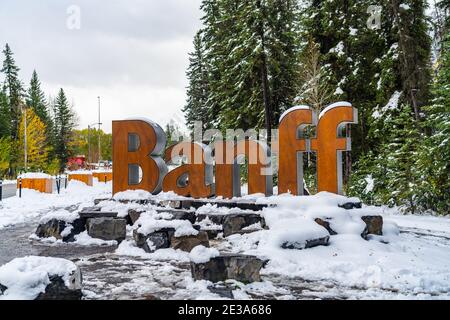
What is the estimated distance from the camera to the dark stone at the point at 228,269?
20.2 ft

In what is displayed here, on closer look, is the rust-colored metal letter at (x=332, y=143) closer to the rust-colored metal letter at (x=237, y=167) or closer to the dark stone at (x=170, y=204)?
the rust-colored metal letter at (x=237, y=167)

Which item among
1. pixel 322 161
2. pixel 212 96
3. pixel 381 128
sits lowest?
pixel 322 161

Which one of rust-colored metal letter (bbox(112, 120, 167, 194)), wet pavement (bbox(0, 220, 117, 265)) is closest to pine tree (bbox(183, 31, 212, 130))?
rust-colored metal letter (bbox(112, 120, 167, 194))

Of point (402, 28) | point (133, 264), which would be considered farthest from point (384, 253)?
point (402, 28)

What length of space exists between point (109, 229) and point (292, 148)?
5414mm

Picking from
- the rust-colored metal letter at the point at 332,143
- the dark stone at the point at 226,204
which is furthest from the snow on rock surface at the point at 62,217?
the rust-colored metal letter at the point at 332,143

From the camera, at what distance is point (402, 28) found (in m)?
18.6

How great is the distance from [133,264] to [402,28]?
16619mm

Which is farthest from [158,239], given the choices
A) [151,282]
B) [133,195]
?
[133,195]

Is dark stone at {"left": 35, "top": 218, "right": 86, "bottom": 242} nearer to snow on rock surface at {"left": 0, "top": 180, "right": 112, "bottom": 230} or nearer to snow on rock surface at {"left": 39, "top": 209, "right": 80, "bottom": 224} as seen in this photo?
snow on rock surface at {"left": 39, "top": 209, "right": 80, "bottom": 224}

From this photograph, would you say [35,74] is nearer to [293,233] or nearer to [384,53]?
[384,53]

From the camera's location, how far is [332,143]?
11.1 m

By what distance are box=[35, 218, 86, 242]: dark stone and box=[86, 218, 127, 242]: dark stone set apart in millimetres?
423

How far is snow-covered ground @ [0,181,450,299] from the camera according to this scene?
578 cm
